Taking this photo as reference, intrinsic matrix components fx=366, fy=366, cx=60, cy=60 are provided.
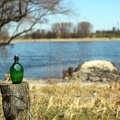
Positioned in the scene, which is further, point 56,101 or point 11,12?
point 11,12

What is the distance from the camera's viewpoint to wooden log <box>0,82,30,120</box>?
12.0 feet

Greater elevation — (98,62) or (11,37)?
(11,37)

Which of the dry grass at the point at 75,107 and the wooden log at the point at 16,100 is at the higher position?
the wooden log at the point at 16,100

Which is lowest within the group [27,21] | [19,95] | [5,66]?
[5,66]

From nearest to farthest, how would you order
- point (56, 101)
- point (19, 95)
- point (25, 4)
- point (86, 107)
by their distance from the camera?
point (19, 95) < point (86, 107) < point (56, 101) < point (25, 4)

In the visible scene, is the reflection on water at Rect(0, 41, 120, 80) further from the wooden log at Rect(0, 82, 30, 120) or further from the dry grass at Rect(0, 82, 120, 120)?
the wooden log at Rect(0, 82, 30, 120)

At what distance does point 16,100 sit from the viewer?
371 cm

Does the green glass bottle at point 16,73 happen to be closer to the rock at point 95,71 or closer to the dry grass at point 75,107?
the dry grass at point 75,107

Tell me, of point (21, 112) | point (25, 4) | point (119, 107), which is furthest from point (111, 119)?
point (25, 4)

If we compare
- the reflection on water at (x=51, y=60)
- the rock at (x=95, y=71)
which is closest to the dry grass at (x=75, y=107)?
the reflection on water at (x=51, y=60)

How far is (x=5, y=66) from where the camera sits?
74.7ft

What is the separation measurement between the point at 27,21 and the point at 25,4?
0.90 meters

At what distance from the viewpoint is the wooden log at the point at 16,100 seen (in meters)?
3.67

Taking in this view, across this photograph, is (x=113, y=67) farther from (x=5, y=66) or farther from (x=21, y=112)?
(x=21, y=112)
